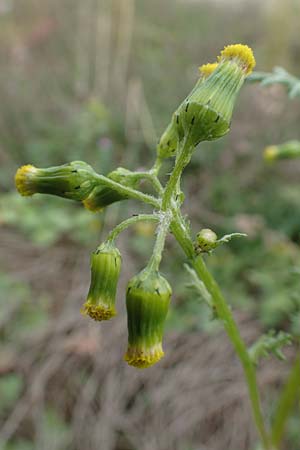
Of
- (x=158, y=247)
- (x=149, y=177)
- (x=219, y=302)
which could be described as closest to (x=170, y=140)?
(x=149, y=177)

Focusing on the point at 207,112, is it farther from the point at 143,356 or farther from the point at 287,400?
the point at 287,400

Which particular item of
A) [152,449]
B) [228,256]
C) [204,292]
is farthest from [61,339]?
[204,292]

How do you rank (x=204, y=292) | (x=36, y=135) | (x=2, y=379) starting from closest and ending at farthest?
(x=204, y=292), (x=2, y=379), (x=36, y=135)

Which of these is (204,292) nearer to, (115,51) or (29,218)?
(29,218)

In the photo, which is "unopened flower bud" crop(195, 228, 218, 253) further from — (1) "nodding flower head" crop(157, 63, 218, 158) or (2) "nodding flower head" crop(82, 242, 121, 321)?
(1) "nodding flower head" crop(157, 63, 218, 158)

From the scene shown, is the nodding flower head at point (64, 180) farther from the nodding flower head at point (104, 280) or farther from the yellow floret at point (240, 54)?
the yellow floret at point (240, 54)

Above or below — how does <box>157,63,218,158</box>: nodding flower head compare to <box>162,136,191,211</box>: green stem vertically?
above

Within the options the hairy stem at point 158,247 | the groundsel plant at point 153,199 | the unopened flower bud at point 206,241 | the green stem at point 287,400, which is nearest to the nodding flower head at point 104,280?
the groundsel plant at point 153,199

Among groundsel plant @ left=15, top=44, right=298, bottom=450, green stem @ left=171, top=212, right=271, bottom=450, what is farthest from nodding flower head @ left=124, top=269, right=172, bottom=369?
green stem @ left=171, top=212, right=271, bottom=450
